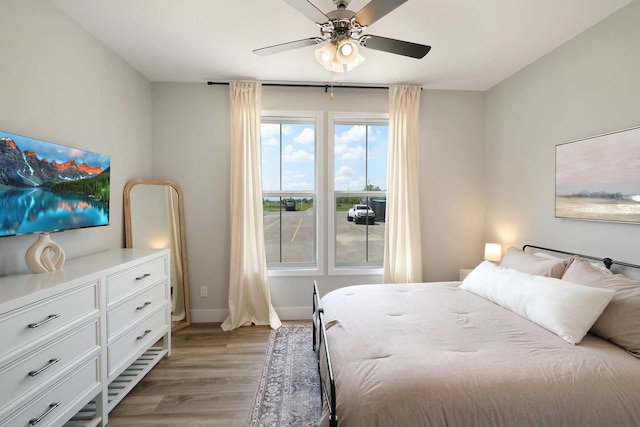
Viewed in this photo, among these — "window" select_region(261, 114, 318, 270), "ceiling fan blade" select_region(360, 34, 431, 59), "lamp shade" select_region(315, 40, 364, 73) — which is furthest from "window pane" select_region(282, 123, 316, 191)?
"ceiling fan blade" select_region(360, 34, 431, 59)

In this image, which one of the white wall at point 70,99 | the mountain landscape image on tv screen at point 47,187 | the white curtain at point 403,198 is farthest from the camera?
the white curtain at point 403,198

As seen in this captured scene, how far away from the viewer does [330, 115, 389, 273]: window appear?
12.1 ft

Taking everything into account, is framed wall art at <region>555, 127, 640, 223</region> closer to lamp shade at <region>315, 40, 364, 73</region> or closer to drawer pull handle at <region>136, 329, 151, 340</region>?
lamp shade at <region>315, 40, 364, 73</region>

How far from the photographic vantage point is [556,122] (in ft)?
8.79

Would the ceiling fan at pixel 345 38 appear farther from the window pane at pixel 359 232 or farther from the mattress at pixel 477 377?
the window pane at pixel 359 232

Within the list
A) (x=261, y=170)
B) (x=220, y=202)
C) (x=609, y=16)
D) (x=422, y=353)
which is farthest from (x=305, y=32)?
(x=422, y=353)

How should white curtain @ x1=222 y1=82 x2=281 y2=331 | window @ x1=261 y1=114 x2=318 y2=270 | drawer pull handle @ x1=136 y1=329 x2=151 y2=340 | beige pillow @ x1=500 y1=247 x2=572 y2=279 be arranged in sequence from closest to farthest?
beige pillow @ x1=500 y1=247 x2=572 y2=279 → drawer pull handle @ x1=136 y1=329 x2=151 y2=340 → white curtain @ x1=222 y1=82 x2=281 y2=331 → window @ x1=261 y1=114 x2=318 y2=270

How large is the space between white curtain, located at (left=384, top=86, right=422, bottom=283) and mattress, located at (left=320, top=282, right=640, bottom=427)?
167cm

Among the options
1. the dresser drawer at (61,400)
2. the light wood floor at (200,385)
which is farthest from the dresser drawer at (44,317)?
the light wood floor at (200,385)

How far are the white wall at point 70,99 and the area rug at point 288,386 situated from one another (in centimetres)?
178

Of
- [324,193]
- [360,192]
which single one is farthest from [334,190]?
[360,192]

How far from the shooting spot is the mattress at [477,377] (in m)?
1.24

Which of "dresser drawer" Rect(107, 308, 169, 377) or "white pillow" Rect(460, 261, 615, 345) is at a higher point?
"white pillow" Rect(460, 261, 615, 345)

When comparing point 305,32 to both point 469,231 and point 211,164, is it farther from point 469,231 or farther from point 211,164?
point 469,231
